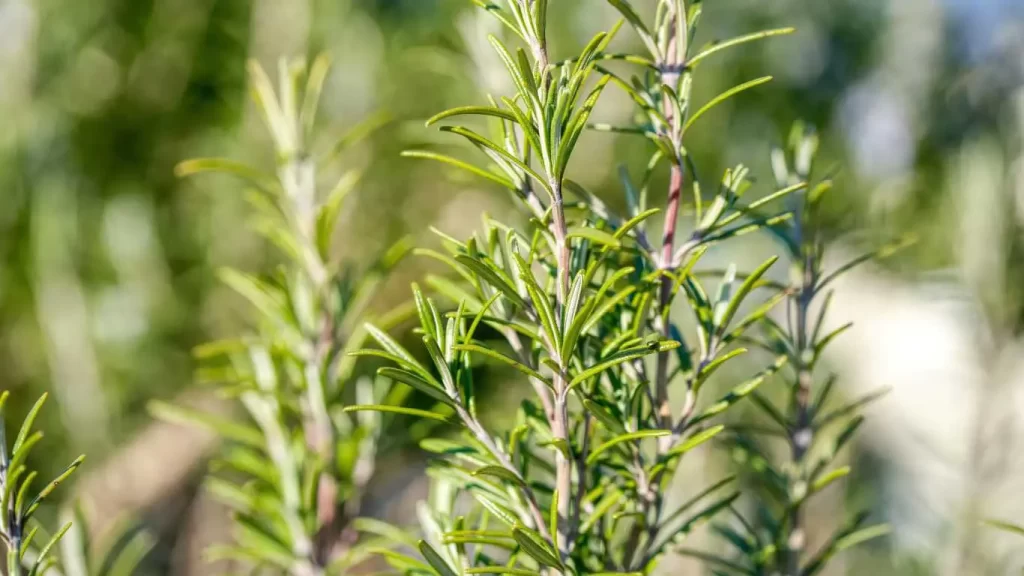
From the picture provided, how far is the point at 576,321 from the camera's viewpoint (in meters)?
0.17

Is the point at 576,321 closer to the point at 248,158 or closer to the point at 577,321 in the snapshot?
the point at 577,321

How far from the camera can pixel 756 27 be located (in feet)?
3.16

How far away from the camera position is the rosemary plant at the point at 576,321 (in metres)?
0.17

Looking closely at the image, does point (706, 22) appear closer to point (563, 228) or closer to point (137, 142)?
point (137, 142)

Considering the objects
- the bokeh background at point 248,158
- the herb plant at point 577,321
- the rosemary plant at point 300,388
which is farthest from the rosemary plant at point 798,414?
the bokeh background at point 248,158

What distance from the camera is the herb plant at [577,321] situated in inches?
6.8

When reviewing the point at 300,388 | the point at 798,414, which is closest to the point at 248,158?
the point at 300,388

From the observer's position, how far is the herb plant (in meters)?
0.17

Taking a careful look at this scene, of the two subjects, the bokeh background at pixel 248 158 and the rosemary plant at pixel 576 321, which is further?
the bokeh background at pixel 248 158

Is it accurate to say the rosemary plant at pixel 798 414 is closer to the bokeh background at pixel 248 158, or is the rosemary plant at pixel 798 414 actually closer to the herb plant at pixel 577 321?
the herb plant at pixel 577 321

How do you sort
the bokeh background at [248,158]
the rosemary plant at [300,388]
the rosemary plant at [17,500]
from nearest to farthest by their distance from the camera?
1. the rosemary plant at [17,500]
2. the rosemary plant at [300,388]
3. the bokeh background at [248,158]

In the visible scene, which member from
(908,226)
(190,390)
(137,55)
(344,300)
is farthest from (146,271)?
(908,226)

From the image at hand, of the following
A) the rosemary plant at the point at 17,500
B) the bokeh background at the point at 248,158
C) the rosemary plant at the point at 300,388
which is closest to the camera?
the rosemary plant at the point at 17,500

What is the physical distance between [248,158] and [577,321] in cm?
72
